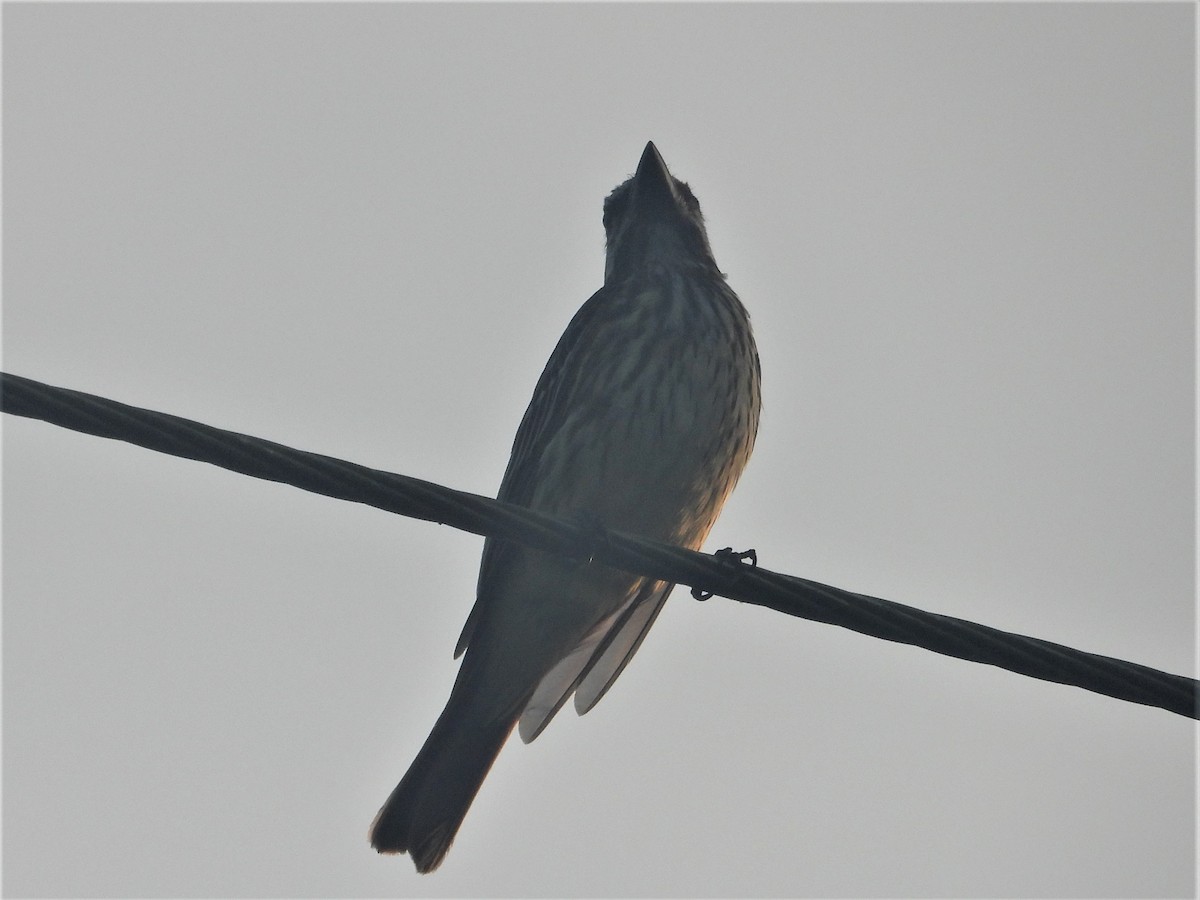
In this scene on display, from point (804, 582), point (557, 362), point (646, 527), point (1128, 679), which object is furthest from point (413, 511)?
point (557, 362)

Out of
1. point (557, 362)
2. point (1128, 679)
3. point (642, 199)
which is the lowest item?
point (1128, 679)

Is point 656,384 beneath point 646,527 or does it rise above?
above

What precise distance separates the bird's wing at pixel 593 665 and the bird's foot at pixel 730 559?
4.59ft

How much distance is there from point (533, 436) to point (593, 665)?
115 centimetres

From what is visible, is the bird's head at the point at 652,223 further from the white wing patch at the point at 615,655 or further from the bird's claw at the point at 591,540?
the bird's claw at the point at 591,540

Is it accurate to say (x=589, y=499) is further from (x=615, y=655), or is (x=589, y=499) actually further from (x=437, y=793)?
(x=437, y=793)

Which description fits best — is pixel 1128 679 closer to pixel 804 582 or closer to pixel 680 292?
pixel 804 582

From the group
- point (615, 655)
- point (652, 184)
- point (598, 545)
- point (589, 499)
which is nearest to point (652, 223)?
point (652, 184)

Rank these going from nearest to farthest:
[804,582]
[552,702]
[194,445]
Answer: [194,445]
[804,582]
[552,702]

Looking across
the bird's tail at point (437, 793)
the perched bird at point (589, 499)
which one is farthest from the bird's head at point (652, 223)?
the bird's tail at point (437, 793)

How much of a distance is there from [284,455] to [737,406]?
10.7ft

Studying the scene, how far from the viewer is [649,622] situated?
6.82m

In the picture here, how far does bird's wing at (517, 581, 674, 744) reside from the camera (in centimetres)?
677

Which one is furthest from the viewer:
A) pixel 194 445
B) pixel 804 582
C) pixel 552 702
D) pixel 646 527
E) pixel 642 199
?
pixel 642 199
